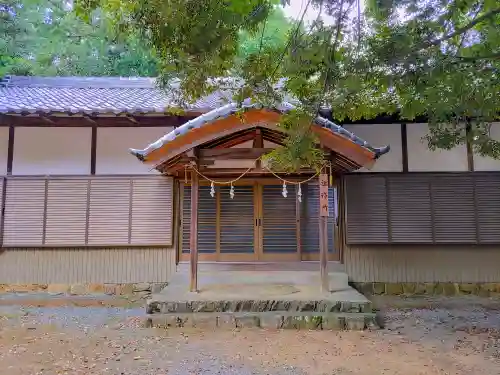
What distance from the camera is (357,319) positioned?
5453 mm

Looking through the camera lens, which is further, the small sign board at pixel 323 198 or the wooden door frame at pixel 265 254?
the wooden door frame at pixel 265 254

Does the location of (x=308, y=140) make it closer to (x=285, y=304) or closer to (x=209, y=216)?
(x=285, y=304)

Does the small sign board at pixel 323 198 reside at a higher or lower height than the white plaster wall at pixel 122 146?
lower

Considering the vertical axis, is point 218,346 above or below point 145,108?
below

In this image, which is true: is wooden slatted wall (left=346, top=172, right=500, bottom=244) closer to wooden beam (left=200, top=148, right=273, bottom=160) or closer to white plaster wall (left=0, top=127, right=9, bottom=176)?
wooden beam (left=200, top=148, right=273, bottom=160)

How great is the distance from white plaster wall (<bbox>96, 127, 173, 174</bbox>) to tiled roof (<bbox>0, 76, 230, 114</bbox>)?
528 millimetres

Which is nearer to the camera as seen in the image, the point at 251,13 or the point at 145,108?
the point at 251,13

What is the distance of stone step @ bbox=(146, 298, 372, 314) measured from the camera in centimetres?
571

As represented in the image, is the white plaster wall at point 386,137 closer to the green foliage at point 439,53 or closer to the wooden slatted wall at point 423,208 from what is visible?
the wooden slatted wall at point 423,208

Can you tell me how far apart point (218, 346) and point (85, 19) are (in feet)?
12.9

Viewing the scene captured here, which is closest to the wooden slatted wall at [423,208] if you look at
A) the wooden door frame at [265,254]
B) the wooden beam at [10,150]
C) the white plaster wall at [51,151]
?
the wooden door frame at [265,254]

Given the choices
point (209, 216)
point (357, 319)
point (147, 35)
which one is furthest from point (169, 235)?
point (147, 35)

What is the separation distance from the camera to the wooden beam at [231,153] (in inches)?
248

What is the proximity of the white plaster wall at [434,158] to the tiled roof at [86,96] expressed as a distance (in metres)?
4.00
